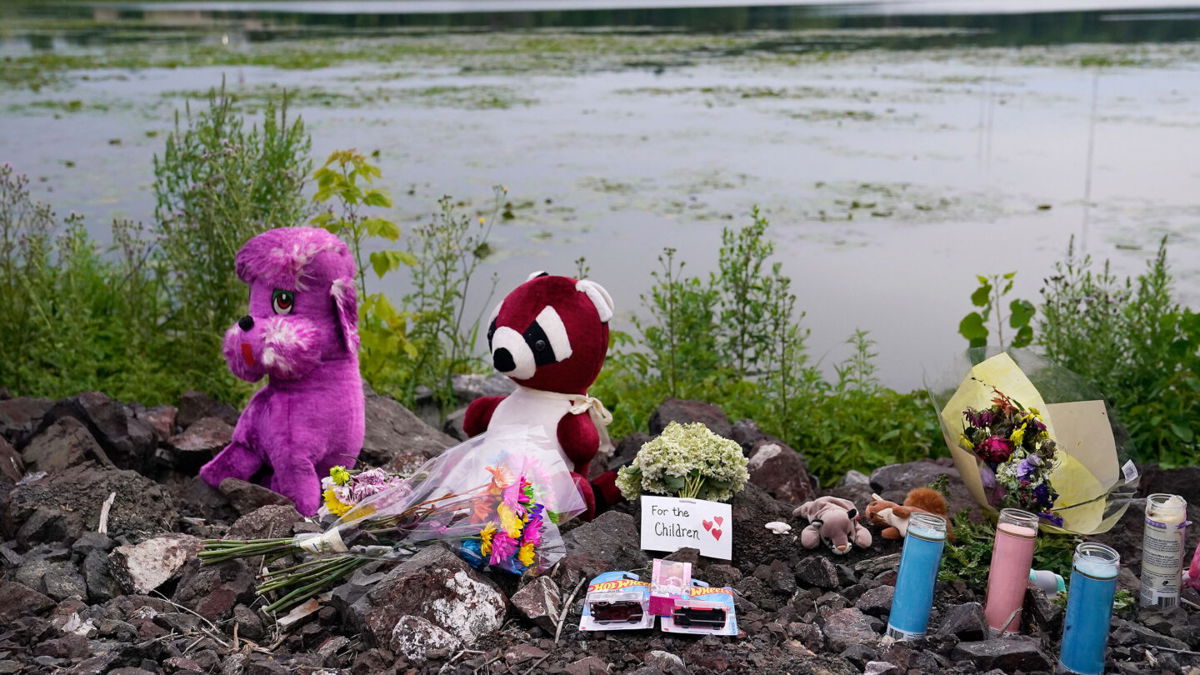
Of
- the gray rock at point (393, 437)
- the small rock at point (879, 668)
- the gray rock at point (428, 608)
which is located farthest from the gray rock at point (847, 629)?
the gray rock at point (393, 437)

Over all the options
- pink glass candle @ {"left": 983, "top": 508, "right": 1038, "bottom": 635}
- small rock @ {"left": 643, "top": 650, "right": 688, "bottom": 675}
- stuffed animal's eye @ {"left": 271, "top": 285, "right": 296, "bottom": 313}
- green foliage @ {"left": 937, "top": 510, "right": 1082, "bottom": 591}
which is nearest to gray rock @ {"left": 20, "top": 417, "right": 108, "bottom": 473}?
stuffed animal's eye @ {"left": 271, "top": 285, "right": 296, "bottom": 313}

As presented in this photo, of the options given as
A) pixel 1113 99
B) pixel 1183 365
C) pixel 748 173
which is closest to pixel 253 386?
pixel 1183 365

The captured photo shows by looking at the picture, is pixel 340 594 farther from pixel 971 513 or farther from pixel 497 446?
pixel 971 513

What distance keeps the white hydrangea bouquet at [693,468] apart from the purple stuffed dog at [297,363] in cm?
108

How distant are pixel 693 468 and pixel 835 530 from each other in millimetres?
444

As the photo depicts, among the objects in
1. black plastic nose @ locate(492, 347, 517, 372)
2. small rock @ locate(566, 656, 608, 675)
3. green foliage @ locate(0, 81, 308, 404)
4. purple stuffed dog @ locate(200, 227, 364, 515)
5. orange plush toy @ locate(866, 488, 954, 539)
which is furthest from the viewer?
green foliage @ locate(0, 81, 308, 404)

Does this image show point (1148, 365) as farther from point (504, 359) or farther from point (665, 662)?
point (665, 662)

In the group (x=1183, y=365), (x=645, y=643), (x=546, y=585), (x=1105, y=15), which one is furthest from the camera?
(x=1105, y=15)

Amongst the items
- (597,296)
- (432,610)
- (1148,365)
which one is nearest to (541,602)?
(432,610)

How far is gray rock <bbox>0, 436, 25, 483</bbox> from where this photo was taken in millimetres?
3582

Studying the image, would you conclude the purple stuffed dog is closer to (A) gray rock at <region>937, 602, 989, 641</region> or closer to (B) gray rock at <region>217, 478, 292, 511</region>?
(B) gray rock at <region>217, 478, 292, 511</region>

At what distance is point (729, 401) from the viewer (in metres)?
4.86

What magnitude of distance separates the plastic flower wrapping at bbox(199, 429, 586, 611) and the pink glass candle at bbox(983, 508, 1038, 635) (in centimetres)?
111

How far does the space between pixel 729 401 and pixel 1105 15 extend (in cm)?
2413
